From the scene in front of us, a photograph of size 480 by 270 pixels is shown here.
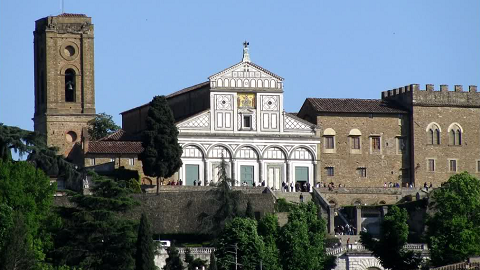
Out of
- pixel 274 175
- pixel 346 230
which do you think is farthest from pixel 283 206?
pixel 274 175

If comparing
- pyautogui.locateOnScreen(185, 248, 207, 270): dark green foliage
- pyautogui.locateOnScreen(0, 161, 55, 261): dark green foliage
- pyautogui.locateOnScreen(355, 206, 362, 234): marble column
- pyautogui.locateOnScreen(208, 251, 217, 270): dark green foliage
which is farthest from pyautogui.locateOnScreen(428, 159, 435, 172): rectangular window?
pyautogui.locateOnScreen(208, 251, 217, 270): dark green foliage

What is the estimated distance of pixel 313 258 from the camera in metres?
82.0

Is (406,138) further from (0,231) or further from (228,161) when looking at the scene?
(0,231)

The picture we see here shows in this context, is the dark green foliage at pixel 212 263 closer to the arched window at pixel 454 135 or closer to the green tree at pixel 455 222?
the green tree at pixel 455 222

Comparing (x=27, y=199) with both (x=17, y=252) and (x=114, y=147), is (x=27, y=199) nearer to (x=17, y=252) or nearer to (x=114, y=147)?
(x=17, y=252)

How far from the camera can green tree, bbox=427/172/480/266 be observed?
8138cm

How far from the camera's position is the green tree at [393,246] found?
82.1 m

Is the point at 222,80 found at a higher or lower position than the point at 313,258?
higher

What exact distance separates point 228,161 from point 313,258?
1932 centimetres

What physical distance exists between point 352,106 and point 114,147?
1287 cm

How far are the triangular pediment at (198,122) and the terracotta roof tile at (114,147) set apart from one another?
2.50 m

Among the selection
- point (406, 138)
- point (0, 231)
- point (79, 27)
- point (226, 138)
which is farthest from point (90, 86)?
point (0, 231)

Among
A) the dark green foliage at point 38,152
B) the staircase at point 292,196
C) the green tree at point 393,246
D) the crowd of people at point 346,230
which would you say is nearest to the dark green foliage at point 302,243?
the green tree at point 393,246

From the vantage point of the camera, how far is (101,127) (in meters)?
114
